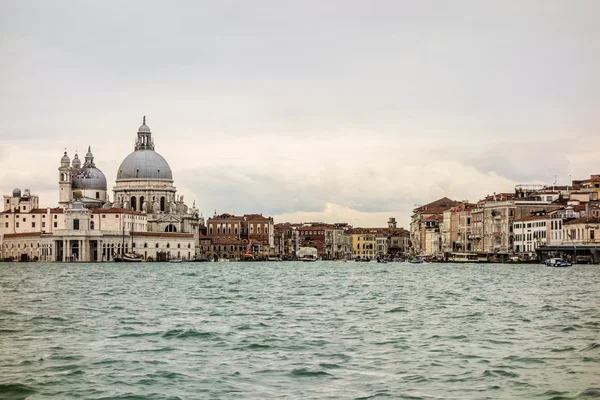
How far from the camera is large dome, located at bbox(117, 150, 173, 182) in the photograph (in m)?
113

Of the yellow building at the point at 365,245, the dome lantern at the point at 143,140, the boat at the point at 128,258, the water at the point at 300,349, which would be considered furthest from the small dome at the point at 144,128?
the water at the point at 300,349

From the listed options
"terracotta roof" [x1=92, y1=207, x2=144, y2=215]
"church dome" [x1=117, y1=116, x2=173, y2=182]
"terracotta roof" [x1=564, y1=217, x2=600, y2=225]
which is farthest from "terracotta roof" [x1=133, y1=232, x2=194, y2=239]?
"terracotta roof" [x1=564, y1=217, x2=600, y2=225]

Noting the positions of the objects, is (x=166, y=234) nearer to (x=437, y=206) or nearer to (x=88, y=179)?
(x=88, y=179)

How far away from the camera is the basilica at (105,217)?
97.9m

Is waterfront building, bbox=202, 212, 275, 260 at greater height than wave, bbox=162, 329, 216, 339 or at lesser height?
greater

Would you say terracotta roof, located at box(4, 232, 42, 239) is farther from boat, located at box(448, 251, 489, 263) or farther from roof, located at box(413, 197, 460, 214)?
roof, located at box(413, 197, 460, 214)

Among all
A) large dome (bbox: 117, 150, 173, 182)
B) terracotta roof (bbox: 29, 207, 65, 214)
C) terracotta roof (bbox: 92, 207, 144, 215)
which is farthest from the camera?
large dome (bbox: 117, 150, 173, 182)

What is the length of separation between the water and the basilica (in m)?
72.9

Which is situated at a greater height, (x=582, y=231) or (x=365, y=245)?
(x=365, y=245)

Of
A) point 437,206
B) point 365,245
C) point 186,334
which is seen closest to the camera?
point 186,334

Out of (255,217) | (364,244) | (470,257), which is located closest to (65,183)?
(255,217)

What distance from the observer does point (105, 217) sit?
331ft

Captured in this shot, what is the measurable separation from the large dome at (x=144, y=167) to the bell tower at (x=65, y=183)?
5598 mm

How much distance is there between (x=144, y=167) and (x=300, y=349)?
9854 cm
